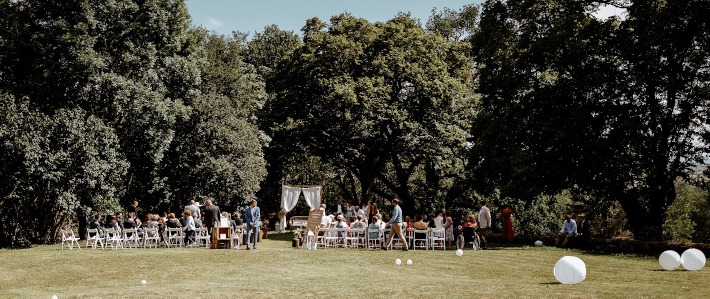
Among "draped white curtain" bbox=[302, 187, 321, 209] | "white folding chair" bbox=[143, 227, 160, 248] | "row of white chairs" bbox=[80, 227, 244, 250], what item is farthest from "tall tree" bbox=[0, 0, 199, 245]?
"draped white curtain" bbox=[302, 187, 321, 209]

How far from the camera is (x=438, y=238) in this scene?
21.8 meters

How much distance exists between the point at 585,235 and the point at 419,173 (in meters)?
25.2

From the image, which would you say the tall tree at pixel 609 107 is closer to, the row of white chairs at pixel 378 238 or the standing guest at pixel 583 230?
the standing guest at pixel 583 230

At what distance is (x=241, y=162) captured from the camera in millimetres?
31938

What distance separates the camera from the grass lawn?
1087 centimetres

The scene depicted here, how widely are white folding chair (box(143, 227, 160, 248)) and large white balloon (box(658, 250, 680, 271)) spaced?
611 inches

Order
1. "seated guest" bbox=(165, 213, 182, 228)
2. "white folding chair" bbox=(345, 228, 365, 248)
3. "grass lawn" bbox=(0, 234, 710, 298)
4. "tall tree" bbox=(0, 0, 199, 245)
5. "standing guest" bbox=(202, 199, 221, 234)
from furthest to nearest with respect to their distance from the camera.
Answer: "tall tree" bbox=(0, 0, 199, 245), "seated guest" bbox=(165, 213, 182, 228), "standing guest" bbox=(202, 199, 221, 234), "white folding chair" bbox=(345, 228, 365, 248), "grass lawn" bbox=(0, 234, 710, 298)

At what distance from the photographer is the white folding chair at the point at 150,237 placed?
2262 centimetres

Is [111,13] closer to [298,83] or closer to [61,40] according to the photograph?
[61,40]

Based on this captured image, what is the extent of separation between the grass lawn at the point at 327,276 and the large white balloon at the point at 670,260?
20cm

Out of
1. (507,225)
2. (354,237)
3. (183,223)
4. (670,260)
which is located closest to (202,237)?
(183,223)

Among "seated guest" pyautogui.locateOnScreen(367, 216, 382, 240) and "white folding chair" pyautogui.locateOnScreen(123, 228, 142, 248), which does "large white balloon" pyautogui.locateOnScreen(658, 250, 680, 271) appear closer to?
"seated guest" pyautogui.locateOnScreen(367, 216, 382, 240)

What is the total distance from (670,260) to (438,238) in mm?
8654

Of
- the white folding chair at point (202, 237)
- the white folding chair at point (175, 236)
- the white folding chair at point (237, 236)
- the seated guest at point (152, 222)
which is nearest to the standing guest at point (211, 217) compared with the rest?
the white folding chair at point (202, 237)
